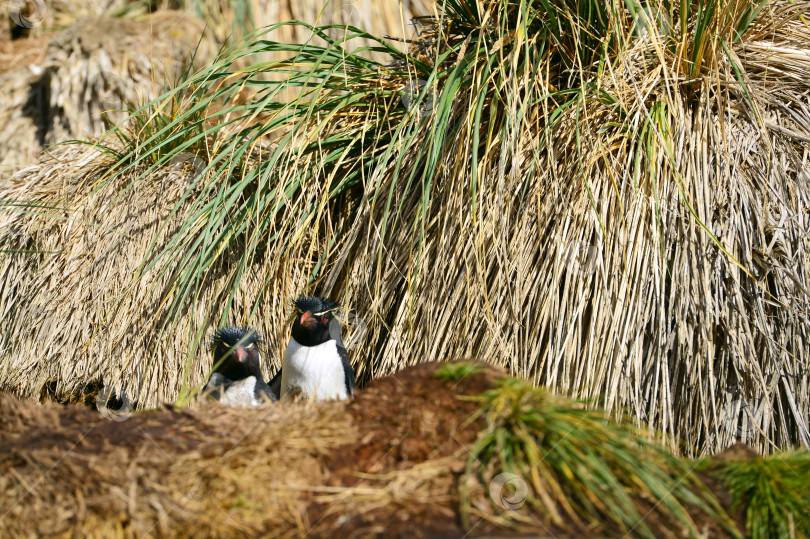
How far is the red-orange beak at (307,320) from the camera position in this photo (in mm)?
2660

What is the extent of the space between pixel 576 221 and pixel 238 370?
1545 millimetres

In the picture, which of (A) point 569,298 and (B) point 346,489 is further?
(A) point 569,298

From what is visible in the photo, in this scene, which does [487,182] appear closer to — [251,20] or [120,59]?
[251,20]

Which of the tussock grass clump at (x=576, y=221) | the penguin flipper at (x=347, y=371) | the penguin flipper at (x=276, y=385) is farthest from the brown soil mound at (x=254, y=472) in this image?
the penguin flipper at (x=276, y=385)

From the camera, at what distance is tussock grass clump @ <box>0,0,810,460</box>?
2262 millimetres

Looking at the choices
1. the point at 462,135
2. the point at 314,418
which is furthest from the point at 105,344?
the point at 462,135

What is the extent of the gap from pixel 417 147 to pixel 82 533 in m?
2.03

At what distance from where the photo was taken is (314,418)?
1.79 metres

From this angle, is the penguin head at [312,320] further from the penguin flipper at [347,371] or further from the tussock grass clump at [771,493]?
the tussock grass clump at [771,493]

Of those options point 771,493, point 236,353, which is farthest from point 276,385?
point 771,493

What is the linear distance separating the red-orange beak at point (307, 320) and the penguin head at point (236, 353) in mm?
207

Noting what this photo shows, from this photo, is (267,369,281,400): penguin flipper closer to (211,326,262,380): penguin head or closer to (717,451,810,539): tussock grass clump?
(211,326,262,380): penguin head

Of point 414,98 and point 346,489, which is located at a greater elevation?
point 414,98

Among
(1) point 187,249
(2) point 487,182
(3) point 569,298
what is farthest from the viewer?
(1) point 187,249
